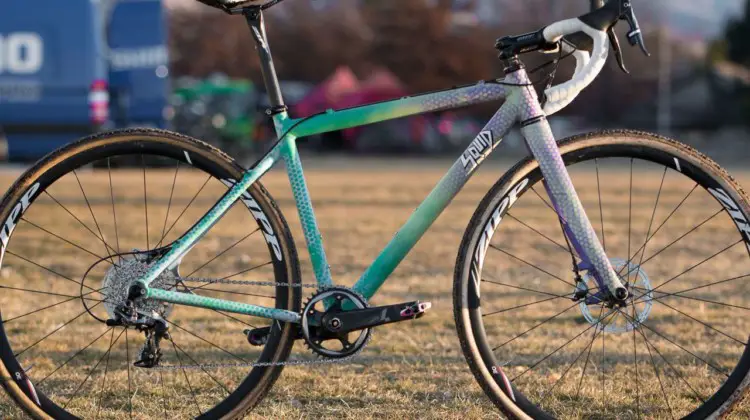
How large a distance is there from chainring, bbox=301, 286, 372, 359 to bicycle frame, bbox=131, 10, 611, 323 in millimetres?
40

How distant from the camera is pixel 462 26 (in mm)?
62031

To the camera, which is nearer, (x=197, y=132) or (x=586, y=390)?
(x=586, y=390)

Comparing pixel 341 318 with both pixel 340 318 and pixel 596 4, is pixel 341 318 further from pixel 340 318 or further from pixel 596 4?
pixel 596 4

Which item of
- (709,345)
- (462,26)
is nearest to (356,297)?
(709,345)

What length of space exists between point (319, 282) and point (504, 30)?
64.8 m

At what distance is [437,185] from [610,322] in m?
0.74

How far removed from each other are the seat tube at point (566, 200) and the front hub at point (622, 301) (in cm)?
4

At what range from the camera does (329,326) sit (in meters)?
3.55

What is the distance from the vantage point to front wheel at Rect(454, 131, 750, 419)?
3.47m

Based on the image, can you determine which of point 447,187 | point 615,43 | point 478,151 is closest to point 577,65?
point 615,43

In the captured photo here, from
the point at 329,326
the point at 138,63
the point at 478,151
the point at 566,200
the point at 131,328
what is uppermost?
the point at 138,63

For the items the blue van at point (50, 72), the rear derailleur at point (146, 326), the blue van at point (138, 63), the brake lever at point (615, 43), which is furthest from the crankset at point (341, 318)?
the blue van at point (138, 63)

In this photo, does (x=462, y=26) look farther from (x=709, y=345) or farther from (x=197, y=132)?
(x=709, y=345)

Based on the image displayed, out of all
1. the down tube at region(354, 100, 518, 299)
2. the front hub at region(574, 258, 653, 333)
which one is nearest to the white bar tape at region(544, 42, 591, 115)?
the down tube at region(354, 100, 518, 299)
